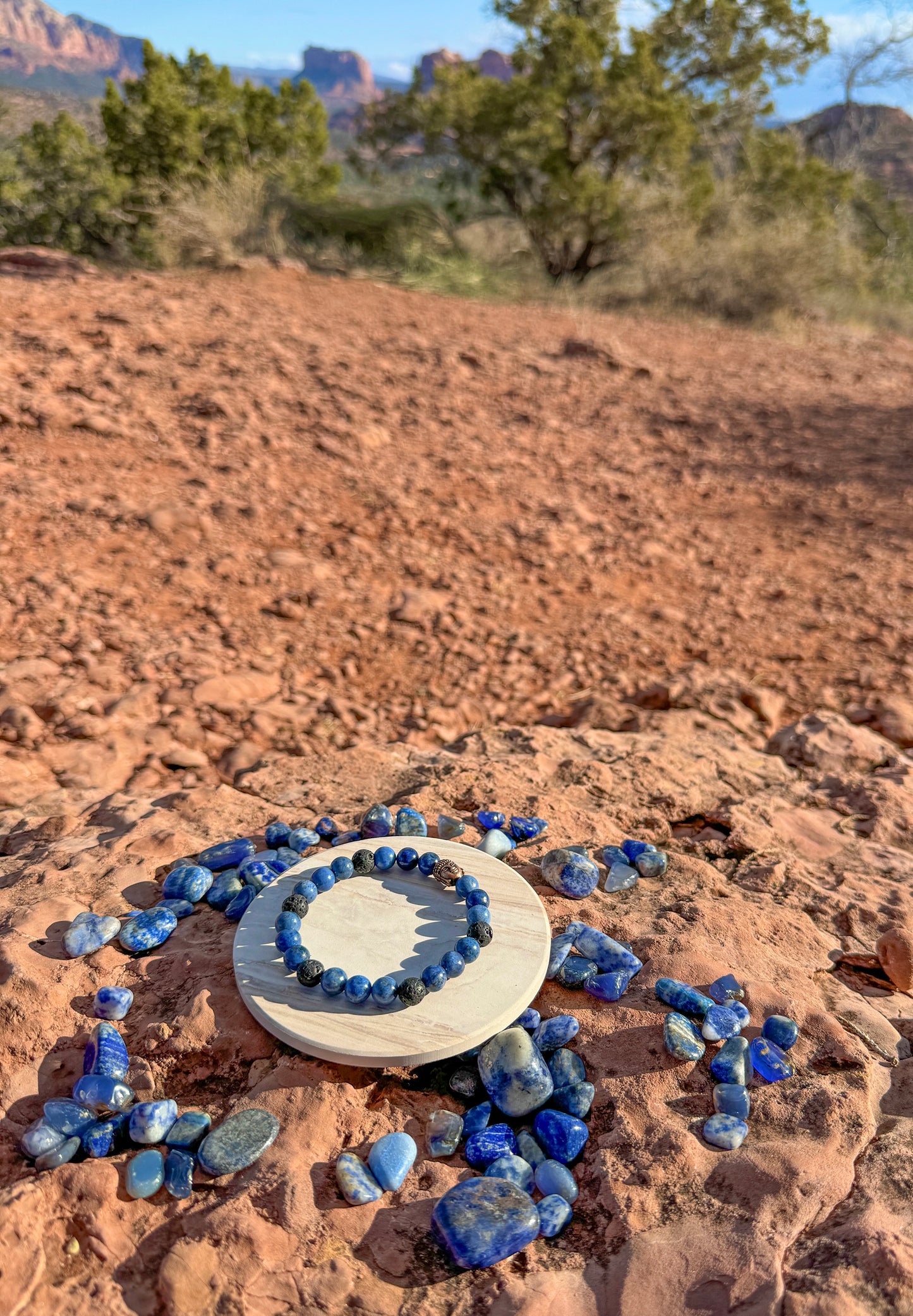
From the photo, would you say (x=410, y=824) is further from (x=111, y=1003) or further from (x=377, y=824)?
(x=111, y=1003)

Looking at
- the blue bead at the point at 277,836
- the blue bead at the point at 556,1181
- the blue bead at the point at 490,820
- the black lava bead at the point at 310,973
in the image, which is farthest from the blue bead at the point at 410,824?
the blue bead at the point at 556,1181

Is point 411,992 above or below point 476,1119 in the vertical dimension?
above

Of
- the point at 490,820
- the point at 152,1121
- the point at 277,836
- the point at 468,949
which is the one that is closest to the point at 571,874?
the point at 490,820

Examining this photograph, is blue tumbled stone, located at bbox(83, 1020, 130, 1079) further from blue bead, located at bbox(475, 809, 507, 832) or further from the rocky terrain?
blue bead, located at bbox(475, 809, 507, 832)

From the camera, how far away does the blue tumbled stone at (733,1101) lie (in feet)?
4.84

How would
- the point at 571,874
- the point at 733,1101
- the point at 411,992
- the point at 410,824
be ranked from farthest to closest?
the point at 410,824 → the point at 571,874 → the point at 411,992 → the point at 733,1101

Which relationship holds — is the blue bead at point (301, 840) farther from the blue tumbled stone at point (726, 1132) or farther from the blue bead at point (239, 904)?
the blue tumbled stone at point (726, 1132)

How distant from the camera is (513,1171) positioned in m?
1.39

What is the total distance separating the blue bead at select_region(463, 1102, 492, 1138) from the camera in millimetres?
1470

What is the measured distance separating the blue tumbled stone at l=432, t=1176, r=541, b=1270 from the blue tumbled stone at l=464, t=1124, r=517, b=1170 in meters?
0.09

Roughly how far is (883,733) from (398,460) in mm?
2684

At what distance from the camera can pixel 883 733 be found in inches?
114

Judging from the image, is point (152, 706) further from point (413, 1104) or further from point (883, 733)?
point (883, 733)

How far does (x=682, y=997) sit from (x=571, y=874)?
0.39 metres
